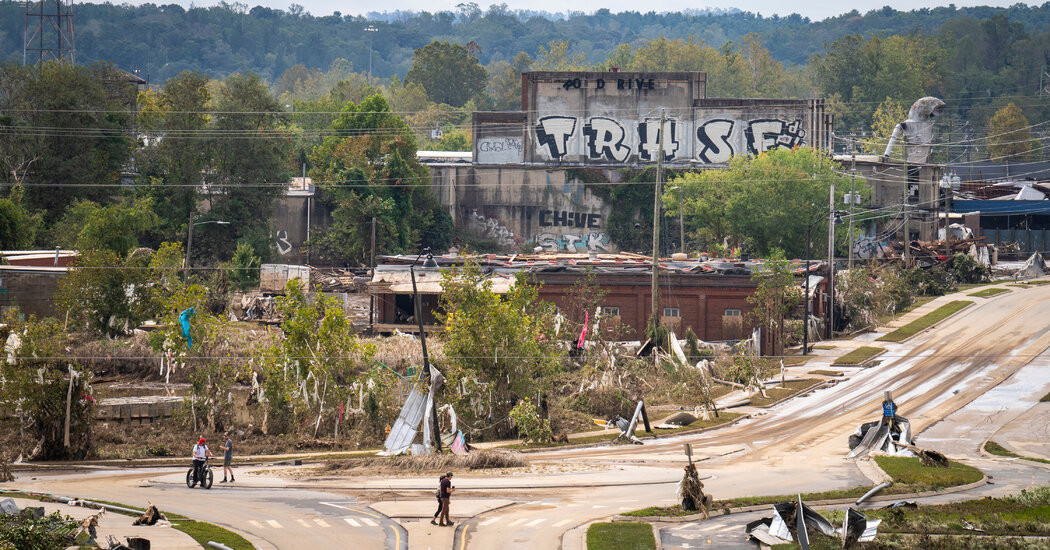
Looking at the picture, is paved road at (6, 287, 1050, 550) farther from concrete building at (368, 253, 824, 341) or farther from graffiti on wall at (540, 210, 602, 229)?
graffiti on wall at (540, 210, 602, 229)

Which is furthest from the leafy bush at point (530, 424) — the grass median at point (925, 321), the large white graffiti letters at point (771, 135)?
the large white graffiti letters at point (771, 135)

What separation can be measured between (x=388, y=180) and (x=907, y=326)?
3933 cm

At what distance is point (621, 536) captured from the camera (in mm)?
28781

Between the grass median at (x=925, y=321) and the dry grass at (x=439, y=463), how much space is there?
31878 mm

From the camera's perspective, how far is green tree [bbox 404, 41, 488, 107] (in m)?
182

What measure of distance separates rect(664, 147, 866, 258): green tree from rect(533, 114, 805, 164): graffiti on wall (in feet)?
22.0

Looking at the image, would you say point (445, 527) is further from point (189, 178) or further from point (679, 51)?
point (679, 51)

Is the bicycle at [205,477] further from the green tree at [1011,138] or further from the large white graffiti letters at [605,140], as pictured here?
the green tree at [1011,138]

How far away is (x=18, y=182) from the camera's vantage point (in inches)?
3007

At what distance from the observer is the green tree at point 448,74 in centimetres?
18225

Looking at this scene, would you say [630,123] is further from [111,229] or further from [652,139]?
[111,229]

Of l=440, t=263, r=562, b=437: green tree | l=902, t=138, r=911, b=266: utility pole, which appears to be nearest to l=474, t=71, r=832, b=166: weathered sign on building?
l=902, t=138, r=911, b=266: utility pole

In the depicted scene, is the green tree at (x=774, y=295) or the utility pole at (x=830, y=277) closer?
the green tree at (x=774, y=295)

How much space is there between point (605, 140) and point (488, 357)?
48.2m
